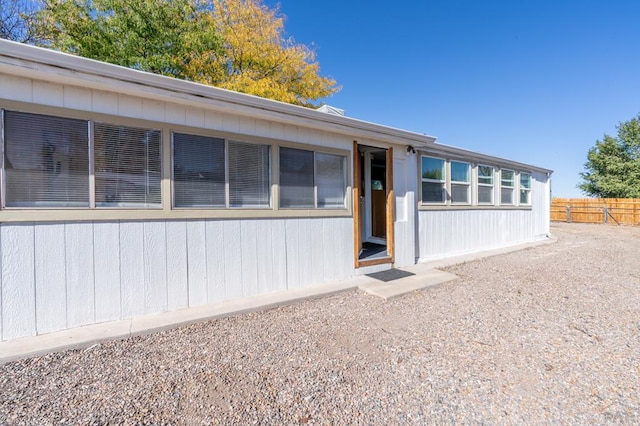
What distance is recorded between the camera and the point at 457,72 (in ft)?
37.9

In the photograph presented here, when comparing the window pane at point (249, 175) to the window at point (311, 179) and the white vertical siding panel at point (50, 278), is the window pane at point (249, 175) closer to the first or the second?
the window at point (311, 179)

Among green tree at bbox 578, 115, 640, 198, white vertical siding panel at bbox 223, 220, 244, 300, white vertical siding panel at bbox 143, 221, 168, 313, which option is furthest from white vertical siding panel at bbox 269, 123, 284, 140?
green tree at bbox 578, 115, 640, 198

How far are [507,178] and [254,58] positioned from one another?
10.3 metres

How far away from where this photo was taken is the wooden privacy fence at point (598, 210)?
16.7m

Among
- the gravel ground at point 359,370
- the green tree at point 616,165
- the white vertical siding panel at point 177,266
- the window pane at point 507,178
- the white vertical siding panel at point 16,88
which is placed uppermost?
the green tree at point 616,165

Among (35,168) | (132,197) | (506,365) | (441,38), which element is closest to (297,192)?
(132,197)

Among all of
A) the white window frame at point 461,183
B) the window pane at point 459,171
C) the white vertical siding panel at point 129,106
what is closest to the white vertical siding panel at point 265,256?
→ the white vertical siding panel at point 129,106

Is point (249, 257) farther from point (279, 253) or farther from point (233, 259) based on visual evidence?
point (279, 253)

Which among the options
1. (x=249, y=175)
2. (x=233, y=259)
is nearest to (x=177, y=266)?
(x=233, y=259)

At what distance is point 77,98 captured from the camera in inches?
115

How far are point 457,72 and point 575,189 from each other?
21.1m

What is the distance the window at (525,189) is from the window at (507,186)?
73cm

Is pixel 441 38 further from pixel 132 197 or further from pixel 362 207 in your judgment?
pixel 132 197

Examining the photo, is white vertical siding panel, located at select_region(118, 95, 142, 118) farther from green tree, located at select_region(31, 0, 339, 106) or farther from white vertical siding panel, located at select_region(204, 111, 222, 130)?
green tree, located at select_region(31, 0, 339, 106)
